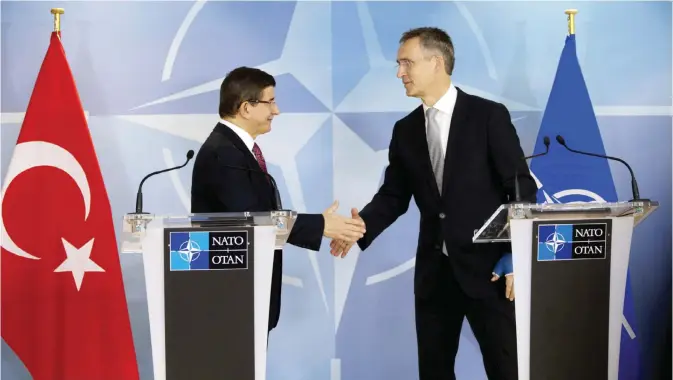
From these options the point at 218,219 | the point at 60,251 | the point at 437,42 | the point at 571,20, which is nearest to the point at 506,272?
the point at 437,42

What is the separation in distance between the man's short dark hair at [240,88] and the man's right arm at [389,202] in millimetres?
608

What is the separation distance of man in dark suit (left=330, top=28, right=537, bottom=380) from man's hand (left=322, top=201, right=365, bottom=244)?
0.28 m

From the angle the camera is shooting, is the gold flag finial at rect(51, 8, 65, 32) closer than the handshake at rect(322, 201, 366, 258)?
No

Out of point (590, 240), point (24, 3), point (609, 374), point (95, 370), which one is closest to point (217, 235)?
point (590, 240)

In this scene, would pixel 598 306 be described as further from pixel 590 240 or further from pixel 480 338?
pixel 480 338

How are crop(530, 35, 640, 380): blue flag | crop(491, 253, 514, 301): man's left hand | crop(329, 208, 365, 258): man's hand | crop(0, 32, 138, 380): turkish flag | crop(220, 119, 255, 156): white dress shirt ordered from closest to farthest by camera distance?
1. crop(491, 253, 514, 301): man's left hand
2. crop(220, 119, 255, 156): white dress shirt
3. crop(329, 208, 365, 258): man's hand
4. crop(0, 32, 138, 380): turkish flag
5. crop(530, 35, 640, 380): blue flag

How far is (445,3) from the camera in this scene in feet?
13.4

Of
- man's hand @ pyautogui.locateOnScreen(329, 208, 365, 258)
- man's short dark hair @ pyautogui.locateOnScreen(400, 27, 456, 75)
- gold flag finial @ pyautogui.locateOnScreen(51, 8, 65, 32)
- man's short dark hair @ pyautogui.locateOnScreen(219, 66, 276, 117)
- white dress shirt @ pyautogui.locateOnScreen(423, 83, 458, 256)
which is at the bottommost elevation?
man's hand @ pyautogui.locateOnScreen(329, 208, 365, 258)

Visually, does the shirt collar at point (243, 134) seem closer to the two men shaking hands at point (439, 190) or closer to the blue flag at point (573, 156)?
the two men shaking hands at point (439, 190)

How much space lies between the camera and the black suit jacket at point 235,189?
301 cm

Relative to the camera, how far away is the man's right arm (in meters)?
3.46

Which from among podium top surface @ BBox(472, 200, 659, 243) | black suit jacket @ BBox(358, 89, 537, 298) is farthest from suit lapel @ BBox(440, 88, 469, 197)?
podium top surface @ BBox(472, 200, 659, 243)

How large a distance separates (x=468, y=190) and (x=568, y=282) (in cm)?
74

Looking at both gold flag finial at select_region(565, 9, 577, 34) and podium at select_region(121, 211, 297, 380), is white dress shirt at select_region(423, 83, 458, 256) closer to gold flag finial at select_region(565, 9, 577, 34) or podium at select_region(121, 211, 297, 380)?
gold flag finial at select_region(565, 9, 577, 34)
